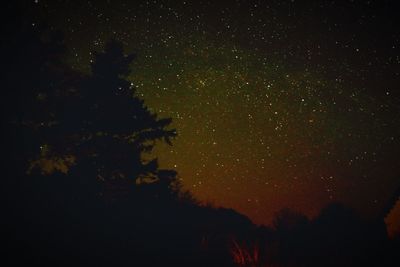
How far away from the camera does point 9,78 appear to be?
11.7 metres

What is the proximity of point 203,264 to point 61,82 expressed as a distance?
349 inches

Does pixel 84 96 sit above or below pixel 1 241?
above

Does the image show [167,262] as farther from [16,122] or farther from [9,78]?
[9,78]

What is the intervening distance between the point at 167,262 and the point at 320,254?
13.9 meters

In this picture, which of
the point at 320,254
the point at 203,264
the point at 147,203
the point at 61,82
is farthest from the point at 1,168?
the point at 320,254

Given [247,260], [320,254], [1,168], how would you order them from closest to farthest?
1. [1,168]
2. [247,260]
3. [320,254]

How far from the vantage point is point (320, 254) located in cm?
2183

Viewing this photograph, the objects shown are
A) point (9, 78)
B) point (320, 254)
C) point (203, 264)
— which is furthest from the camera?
point (320, 254)

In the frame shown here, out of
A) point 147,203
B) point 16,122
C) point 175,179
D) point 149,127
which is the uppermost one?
point 149,127

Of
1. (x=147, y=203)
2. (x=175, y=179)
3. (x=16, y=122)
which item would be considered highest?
(x=16, y=122)

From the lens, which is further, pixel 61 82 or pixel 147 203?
pixel 147 203

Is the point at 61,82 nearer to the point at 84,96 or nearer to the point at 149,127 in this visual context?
the point at 84,96

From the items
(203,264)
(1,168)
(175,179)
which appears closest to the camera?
(1,168)

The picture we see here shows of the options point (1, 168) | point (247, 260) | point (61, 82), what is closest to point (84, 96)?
point (61, 82)
